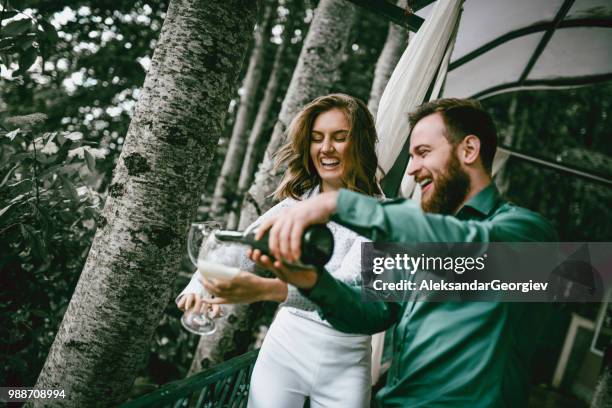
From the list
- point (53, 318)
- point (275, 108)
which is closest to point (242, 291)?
point (53, 318)

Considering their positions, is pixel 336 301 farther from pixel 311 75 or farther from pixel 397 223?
pixel 311 75

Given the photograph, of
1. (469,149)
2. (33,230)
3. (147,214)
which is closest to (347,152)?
(469,149)

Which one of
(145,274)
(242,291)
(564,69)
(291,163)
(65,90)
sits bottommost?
(145,274)

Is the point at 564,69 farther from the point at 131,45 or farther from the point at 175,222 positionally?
the point at 131,45

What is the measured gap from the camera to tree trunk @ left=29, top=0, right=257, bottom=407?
1.35 m

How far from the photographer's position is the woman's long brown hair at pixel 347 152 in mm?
1731

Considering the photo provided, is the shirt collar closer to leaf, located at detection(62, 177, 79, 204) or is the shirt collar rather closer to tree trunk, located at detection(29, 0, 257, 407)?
tree trunk, located at detection(29, 0, 257, 407)

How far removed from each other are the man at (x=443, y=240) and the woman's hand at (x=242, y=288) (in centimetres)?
17

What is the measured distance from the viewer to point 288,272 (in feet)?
2.90

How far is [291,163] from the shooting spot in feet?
6.23

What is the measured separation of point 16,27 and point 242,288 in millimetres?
1582

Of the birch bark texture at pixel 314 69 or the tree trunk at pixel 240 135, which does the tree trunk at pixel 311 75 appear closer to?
the birch bark texture at pixel 314 69

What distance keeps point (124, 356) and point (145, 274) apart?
330 mm

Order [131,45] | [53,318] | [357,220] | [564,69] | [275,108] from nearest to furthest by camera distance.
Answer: [357,220]
[53,318]
[564,69]
[131,45]
[275,108]
